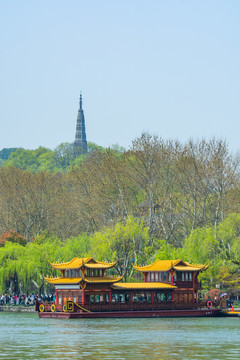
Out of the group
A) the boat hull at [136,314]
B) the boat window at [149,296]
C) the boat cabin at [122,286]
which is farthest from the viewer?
the boat window at [149,296]

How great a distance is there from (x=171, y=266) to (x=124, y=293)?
199 inches

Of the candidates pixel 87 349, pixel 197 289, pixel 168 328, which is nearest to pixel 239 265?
pixel 197 289

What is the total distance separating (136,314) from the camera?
74.5 metres

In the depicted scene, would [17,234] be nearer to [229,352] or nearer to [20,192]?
[20,192]

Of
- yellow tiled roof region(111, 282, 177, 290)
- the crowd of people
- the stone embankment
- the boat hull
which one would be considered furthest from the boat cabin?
the crowd of people

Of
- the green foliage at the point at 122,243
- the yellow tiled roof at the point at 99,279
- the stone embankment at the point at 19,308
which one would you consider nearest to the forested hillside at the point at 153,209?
the green foliage at the point at 122,243

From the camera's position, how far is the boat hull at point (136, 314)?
7250cm

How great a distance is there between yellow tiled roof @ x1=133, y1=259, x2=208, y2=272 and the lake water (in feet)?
20.4

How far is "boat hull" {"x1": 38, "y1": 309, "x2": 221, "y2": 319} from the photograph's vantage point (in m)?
72.5

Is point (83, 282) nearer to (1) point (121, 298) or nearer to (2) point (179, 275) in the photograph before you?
(1) point (121, 298)

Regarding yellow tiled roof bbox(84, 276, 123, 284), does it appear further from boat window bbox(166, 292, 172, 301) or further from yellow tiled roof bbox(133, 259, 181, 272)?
boat window bbox(166, 292, 172, 301)

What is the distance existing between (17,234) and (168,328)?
40.8m

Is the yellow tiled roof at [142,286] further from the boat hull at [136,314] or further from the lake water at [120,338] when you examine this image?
the lake water at [120,338]

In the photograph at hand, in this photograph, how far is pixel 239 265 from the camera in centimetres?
7950
